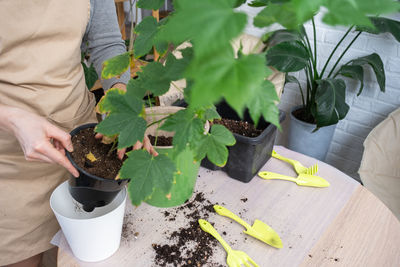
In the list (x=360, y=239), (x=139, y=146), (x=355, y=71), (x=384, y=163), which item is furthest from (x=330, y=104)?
(x=139, y=146)

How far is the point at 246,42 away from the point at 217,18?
152 cm

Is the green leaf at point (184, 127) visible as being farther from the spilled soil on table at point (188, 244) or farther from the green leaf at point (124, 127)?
the spilled soil on table at point (188, 244)

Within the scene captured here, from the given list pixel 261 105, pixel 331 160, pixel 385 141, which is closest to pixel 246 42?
pixel 385 141

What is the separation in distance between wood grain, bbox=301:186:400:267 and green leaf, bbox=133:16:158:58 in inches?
23.2

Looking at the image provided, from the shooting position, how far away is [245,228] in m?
0.82

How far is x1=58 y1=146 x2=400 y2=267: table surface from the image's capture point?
0.75m

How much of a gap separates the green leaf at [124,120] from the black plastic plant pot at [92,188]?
94mm

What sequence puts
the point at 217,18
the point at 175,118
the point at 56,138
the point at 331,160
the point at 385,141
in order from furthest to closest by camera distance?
the point at 331,160 → the point at 385,141 → the point at 56,138 → the point at 175,118 → the point at 217,18

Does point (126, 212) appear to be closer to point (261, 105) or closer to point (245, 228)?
point (245, 228)

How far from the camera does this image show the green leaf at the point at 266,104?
1.36ft

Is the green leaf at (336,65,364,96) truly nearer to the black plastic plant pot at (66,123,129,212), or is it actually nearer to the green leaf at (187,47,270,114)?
the black plastic plant pot at (66,123,129,212)

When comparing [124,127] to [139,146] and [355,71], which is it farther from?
[355,71]

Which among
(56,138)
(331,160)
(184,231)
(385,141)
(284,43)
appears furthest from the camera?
(331,160)

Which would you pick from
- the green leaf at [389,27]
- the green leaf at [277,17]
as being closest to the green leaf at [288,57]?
the green leaf at [389,27]
